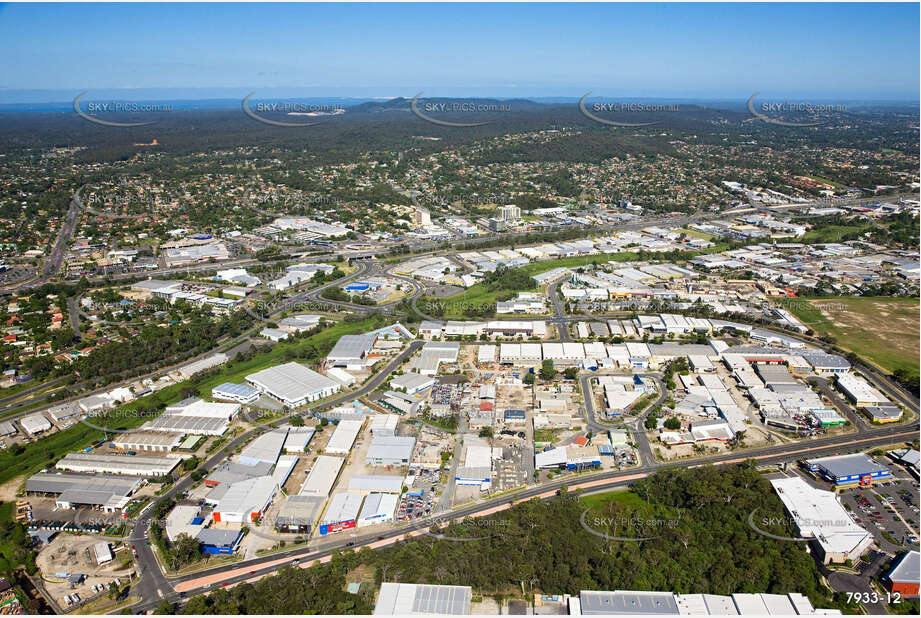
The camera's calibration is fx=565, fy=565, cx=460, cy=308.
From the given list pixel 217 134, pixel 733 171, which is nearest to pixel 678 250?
pixel 733 171

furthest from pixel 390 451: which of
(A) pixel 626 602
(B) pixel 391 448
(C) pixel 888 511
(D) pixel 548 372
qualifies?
(C) pixel 888 511

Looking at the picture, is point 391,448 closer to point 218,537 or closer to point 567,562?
point 218,537

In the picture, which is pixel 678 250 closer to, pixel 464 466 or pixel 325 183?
pixel 464 466

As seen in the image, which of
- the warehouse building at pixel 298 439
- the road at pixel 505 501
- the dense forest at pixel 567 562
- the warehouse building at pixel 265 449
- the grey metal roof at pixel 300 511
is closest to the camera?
the dense forest at pixel 567 562

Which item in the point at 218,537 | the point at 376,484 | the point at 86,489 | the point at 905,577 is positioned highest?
the point at 905,577

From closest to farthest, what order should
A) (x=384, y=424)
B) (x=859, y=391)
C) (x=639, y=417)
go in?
(x=384, y=424)
(x=639, y=417)
(x=859, y=391)

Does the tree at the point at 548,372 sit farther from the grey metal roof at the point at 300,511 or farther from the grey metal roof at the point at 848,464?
the grey metal roof at the point at 300,511

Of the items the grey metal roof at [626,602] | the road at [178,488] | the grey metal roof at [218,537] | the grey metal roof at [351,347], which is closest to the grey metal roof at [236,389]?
the road at [178,488]
